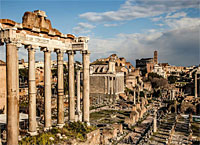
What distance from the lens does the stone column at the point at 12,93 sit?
10484 mm

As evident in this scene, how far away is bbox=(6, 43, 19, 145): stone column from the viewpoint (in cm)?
1048

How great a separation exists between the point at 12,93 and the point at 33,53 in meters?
2.96

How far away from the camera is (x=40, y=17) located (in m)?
13.9

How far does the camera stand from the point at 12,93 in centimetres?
1056

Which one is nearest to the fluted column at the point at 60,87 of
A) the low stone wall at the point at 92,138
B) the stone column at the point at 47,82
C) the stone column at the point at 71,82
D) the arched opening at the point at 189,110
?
the stone column at the point at 71,82

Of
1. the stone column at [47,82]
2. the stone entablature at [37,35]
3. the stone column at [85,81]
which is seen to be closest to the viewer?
the stone entablature at [37,35]

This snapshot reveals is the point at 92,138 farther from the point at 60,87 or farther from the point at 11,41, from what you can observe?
the point at 11,41

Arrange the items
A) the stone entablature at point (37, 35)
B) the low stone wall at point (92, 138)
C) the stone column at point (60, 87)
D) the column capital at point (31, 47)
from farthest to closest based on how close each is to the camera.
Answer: the stone column at point (60, 87)
the low stone wall at point (92, 138)
the column capital at point (31, 47)
the stone entablature at point (37, 35)

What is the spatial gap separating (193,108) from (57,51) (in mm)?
35012

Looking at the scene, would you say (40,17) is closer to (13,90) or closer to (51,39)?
(51,39)

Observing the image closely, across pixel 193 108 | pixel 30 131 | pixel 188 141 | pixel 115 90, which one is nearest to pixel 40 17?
pixel 30 131

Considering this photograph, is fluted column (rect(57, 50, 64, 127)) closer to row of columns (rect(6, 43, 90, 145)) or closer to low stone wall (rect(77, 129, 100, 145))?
row of columns (rect(6, 43, 90, 145))

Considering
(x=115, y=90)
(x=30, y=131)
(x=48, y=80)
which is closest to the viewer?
(x=30, y=131)

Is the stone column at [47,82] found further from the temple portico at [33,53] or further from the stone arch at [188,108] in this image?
the stone arch at [188,108]
